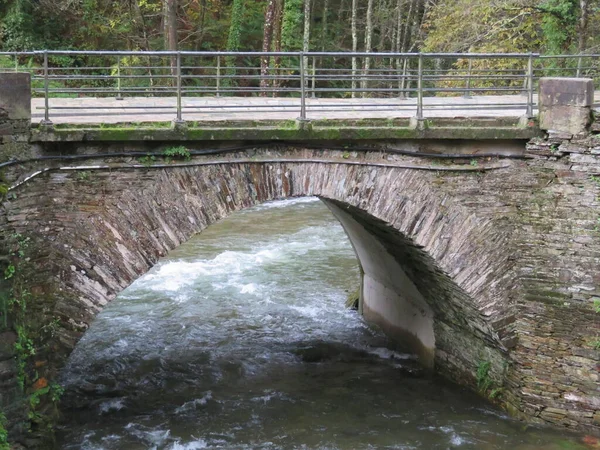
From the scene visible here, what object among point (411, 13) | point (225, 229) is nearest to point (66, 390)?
point (225, 229)

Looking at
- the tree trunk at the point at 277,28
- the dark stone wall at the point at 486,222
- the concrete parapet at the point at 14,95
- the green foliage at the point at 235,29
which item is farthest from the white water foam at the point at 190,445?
the green foliage at the point at 235,29

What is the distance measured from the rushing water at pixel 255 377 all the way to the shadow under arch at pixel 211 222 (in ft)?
3.83

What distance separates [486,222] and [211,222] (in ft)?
11.6

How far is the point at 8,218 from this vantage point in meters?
8.24

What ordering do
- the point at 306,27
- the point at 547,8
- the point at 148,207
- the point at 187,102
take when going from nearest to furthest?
the point at 148,207, the point at 187,102, the point at 547,8, the point at 306,27

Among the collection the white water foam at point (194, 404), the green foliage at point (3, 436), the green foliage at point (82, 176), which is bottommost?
the white water foam at point (194, 404)

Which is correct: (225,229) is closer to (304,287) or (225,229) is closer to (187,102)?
(304,287)

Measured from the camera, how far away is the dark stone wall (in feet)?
29.6

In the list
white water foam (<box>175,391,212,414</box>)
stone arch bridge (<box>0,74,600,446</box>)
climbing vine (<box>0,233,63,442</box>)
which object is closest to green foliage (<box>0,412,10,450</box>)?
climbing vine (<box>0,233,63,442</box>)

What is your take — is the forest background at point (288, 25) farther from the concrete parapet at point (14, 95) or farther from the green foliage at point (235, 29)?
the concrete parapet at point (14, 95)

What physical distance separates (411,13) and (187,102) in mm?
21736

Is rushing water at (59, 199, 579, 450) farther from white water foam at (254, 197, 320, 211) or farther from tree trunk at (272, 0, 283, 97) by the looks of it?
tree trunk at (272, 0, 283, 97)

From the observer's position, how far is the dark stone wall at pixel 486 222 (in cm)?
901

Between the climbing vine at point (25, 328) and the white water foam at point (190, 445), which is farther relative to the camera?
the white water foam at point (190, 445)
